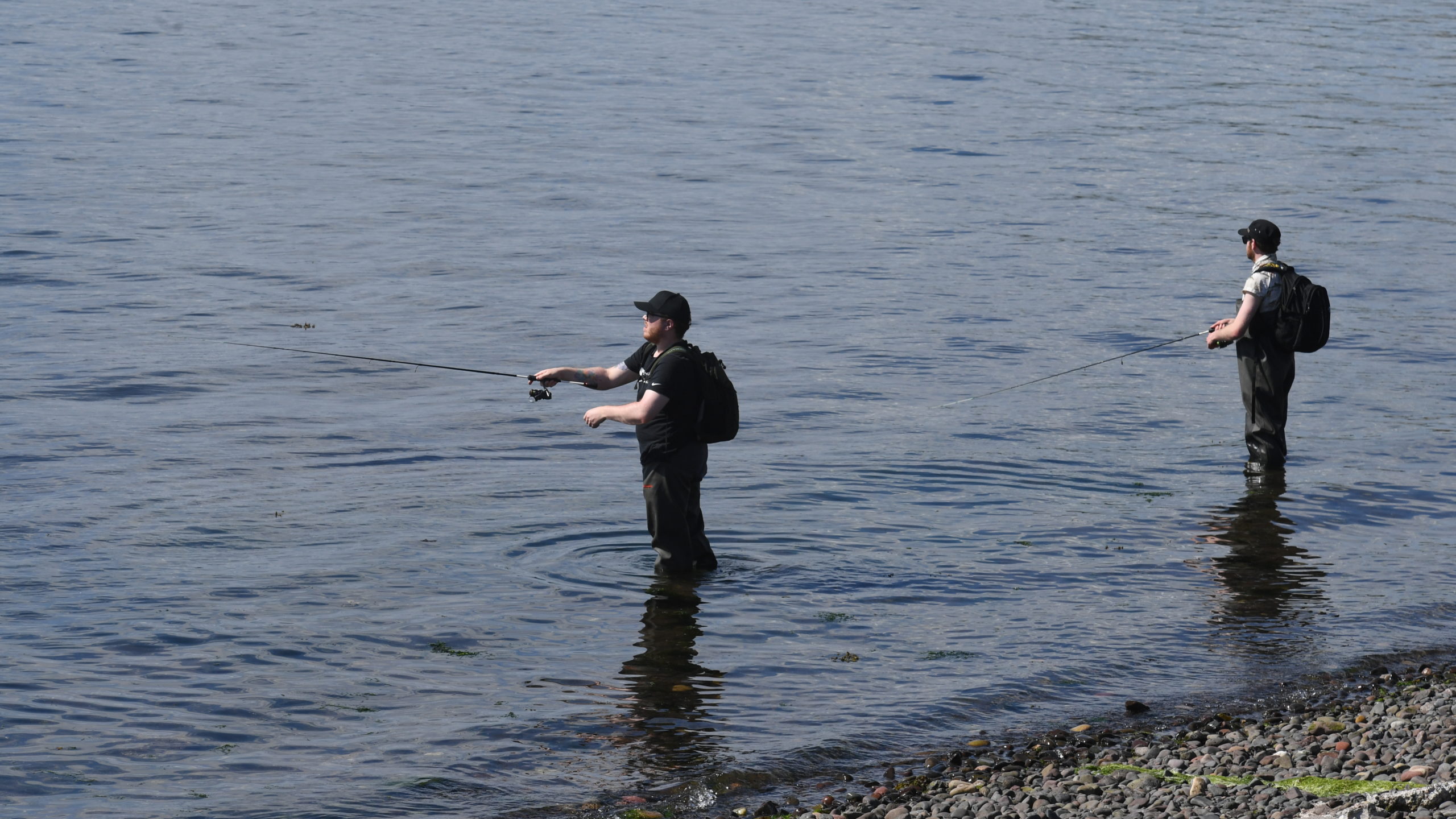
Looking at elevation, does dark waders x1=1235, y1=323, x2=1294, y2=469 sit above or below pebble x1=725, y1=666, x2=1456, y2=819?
above

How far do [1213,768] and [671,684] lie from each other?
3.06 metres

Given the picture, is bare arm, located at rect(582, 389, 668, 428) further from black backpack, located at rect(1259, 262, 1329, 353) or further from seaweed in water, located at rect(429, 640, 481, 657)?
black backpack, located at rect(1259, 262, 1329, 353)

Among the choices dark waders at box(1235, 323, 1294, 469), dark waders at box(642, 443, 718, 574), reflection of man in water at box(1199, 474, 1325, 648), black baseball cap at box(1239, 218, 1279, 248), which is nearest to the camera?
dark waders at box(642, 443, 718, 574)

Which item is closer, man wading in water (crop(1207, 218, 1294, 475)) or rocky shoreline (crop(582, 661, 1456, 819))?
rocky shoreline (crop(582, 661, 1456, 819))

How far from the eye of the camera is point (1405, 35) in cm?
5166

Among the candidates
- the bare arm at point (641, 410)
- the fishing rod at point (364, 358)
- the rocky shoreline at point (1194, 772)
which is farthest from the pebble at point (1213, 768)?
the fishing rod at point (364, 358)

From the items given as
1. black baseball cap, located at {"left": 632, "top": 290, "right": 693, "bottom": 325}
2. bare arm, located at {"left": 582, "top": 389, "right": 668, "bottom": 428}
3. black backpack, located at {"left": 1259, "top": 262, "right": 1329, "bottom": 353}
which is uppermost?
black baseball cap, located at {"left": 632, "top": 290, "right": 693, "bottom": 325}

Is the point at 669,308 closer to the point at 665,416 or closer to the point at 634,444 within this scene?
the point at 665,416

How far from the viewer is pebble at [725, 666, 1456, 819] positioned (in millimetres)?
7121

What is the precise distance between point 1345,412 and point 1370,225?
473 inches

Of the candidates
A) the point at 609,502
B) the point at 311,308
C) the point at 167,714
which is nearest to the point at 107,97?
the point at 311,308

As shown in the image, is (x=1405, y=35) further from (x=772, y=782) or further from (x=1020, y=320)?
(x=772, y=782)

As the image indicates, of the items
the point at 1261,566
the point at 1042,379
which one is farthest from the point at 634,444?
the point at 1261,566

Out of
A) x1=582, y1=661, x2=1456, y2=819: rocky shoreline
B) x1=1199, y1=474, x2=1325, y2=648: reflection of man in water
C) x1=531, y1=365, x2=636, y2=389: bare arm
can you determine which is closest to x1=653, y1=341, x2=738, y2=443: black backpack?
x1=531, y1=365, x2=636, y2=389: bare arm
